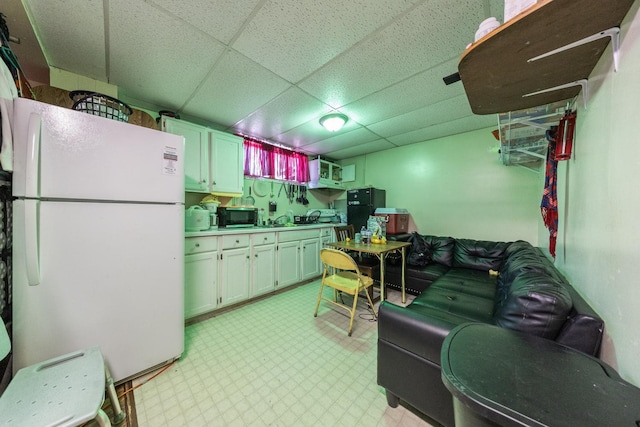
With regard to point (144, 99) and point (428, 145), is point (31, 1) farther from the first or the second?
point (428, 145)

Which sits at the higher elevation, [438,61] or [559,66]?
[438,61]

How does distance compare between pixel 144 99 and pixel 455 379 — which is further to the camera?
pixel 144 99

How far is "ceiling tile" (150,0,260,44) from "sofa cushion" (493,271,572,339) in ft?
6.90

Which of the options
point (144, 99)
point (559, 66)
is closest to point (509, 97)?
point (559, 66)

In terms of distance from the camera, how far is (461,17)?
1.32 m

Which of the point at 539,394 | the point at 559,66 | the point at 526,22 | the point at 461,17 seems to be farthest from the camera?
the point at 461,17

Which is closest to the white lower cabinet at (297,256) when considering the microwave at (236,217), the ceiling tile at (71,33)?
the microwave at (236,217)

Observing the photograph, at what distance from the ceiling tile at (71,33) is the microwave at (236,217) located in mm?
1693

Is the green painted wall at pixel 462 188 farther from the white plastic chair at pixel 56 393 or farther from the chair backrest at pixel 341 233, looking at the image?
the white plastic chair at pixel 56 393

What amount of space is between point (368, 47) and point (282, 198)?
9.20 feet

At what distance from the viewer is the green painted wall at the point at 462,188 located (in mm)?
2859

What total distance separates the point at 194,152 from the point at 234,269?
4.98 feet

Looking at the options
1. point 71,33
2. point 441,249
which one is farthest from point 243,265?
point 441,249

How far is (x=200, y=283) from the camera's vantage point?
2314 millimetres
